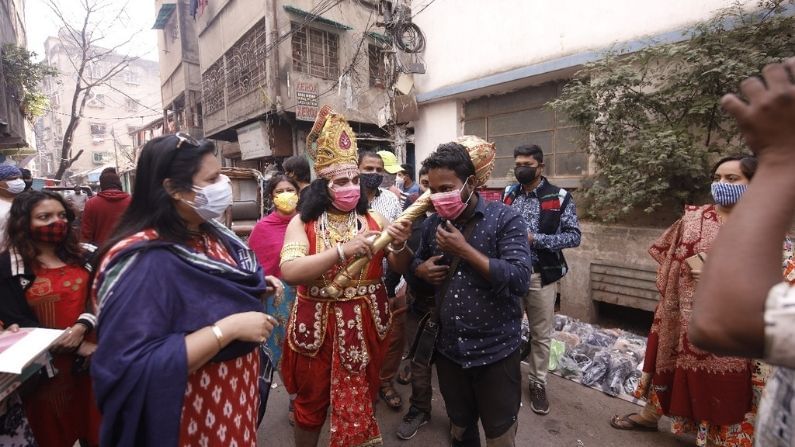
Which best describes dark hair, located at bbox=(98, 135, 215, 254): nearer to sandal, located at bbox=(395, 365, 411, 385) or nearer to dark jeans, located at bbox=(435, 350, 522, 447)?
dark jeans, located at bbox=(435, 350, 522, 447)

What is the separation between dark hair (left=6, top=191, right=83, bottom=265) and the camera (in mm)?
2174

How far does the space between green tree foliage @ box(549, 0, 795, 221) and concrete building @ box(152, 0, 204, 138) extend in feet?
59.8

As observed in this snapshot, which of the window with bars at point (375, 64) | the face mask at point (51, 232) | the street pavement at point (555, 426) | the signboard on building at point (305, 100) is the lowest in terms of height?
the street pavement at point (555, 426)

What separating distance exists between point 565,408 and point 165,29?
2547 centimetres

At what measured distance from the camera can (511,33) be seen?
6426 mm

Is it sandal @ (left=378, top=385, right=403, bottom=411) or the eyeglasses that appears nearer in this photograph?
the eyeglasses

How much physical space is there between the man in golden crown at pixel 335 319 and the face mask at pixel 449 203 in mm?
218

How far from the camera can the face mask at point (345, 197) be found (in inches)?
Answer: 89.4

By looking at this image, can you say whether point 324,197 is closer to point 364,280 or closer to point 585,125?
point 364,280

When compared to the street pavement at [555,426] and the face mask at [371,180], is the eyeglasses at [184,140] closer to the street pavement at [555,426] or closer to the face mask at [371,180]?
the face mask at [371,180]

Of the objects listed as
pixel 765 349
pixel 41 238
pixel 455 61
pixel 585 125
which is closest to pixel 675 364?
pixel 765 349

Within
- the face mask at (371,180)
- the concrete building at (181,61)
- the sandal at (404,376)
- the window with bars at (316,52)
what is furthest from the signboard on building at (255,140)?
the sandal at (404,376)

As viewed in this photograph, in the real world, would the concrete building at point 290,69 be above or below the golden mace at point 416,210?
above

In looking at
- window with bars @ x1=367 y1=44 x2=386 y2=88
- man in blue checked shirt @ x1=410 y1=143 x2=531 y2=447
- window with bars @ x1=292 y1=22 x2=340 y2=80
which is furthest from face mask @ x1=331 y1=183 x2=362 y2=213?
window with bars @ x1=367 y1=44 x2=386 y2=88
